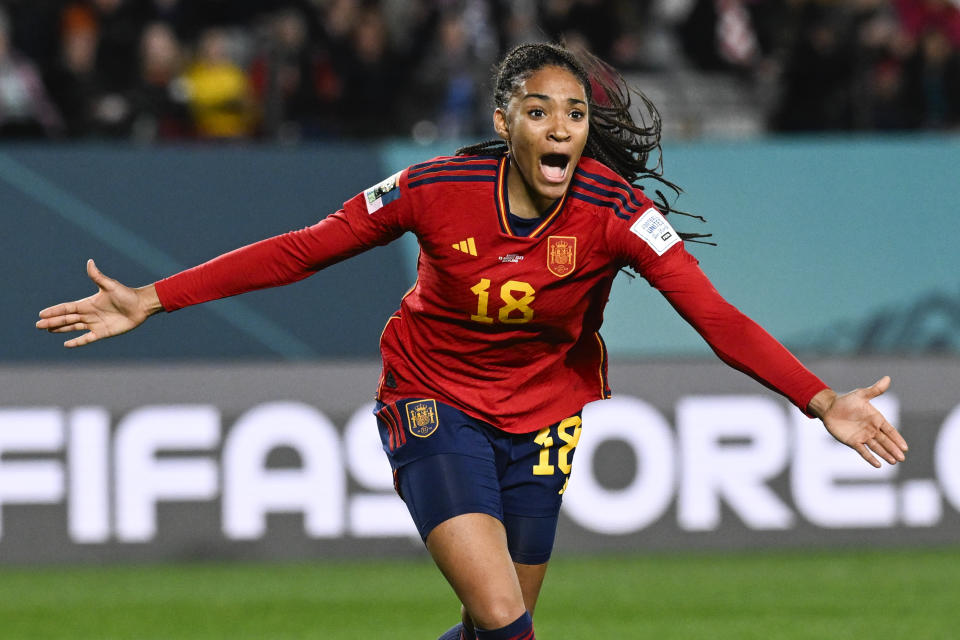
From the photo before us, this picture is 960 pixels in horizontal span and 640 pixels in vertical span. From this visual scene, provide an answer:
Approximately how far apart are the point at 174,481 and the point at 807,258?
4.88 m

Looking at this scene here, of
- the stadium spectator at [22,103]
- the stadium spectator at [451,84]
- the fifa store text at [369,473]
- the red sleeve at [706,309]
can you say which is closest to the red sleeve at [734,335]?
the red sleeve at [706,309]

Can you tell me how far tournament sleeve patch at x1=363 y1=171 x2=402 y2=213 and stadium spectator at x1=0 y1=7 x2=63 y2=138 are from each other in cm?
691

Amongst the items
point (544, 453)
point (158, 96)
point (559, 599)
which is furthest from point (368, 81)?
point (544, 453)

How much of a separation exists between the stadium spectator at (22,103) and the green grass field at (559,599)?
3.58 m

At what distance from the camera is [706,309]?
182 inches

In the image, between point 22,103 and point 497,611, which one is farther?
point 22,103

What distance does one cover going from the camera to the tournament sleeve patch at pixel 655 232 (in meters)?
4.68

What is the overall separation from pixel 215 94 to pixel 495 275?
7232 millimetres

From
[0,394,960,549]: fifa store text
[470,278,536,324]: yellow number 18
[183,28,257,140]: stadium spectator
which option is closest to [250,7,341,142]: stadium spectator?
[183,28,257,140]: stadium spectator

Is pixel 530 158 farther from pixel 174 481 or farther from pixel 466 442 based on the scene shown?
pixel 174 481

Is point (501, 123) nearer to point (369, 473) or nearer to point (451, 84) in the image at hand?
point (369, 473)

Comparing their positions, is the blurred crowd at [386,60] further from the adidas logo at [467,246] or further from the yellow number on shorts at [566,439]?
the adidas logo at [467,246]

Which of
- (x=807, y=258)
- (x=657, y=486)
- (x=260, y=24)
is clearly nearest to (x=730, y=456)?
(x=657, y=486)

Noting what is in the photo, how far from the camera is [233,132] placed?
38.0 ft
